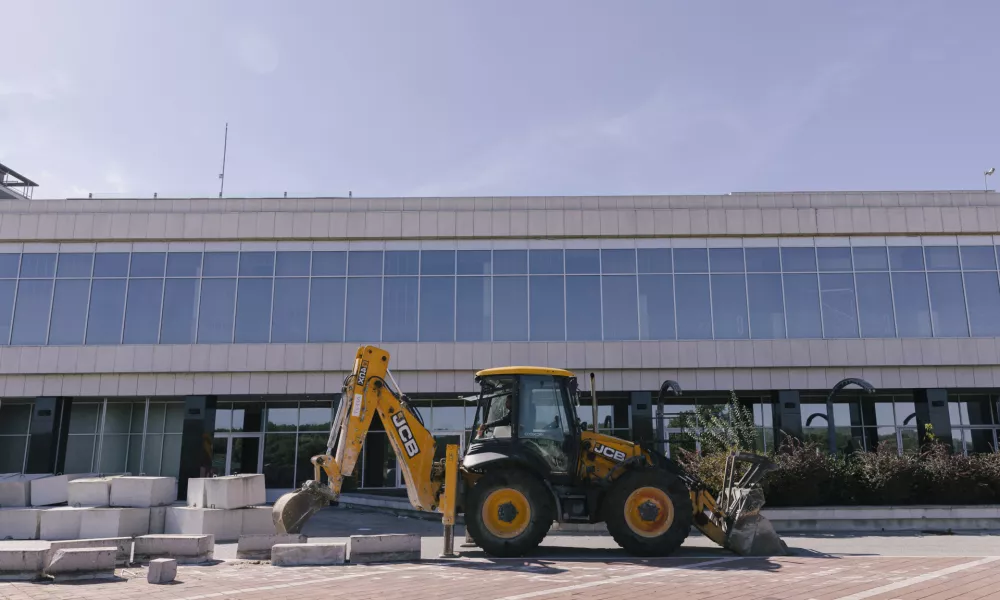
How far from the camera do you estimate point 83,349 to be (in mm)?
23828

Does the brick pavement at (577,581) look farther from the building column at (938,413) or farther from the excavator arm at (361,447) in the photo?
the building column at (938,413)

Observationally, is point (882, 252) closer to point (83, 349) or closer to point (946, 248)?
point (946, 248)

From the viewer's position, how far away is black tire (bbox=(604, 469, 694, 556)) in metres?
11.2

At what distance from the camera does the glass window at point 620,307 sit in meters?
23.9

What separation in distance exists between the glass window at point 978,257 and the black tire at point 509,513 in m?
20.3

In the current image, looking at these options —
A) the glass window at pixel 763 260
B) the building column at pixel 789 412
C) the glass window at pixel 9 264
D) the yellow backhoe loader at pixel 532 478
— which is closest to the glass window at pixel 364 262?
the glass window at pixel 9 264

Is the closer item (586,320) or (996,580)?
(996,580)

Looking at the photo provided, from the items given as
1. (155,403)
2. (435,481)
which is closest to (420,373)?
(155,403)

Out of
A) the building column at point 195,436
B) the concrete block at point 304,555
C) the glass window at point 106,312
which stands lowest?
the concrete block at point 304,555

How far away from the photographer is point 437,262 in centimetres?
2461

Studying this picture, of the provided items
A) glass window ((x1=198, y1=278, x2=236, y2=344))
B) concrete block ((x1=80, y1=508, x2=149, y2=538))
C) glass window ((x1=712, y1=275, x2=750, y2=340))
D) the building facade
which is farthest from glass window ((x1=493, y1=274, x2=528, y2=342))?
concrete block ((x1=80, y1=508, x2=149, y2=538))

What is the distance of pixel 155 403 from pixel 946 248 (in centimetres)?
2780

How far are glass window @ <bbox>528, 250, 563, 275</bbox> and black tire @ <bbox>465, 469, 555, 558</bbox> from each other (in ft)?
45.3

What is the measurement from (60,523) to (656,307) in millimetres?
17308
